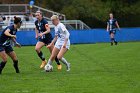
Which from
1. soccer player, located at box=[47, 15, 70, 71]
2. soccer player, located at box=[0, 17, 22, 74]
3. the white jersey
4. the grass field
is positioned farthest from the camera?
the white jersey

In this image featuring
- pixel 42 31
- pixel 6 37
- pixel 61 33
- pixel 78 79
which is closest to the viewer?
pixel 78 79

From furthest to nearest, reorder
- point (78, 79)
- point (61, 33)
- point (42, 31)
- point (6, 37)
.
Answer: point (42, 31) → point (61, 33) → point (6, 37) → point (78, 79)

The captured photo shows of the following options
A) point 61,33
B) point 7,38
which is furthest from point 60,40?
point 7,38

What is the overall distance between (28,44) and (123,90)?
29.5 m

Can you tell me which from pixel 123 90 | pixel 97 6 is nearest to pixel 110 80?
pixel 123 90

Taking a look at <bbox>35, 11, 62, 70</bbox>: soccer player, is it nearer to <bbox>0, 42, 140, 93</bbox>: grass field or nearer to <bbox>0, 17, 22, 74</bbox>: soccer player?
<bbox>0, 42, 140, 93</bbox>: grass field

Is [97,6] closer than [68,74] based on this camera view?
No

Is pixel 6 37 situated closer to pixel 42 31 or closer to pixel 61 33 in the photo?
pixel 61 33

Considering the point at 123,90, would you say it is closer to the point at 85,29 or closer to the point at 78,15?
the point at 85,29

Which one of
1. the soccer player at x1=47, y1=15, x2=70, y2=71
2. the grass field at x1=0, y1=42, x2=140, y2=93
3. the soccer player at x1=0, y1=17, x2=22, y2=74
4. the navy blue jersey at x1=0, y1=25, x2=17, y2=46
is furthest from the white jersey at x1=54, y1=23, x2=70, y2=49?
the navy blue jersey at x1=0, y1=25, x2=17, y2=46

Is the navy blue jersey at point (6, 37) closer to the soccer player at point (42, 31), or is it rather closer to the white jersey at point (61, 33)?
the white jersey at point (61, 33)

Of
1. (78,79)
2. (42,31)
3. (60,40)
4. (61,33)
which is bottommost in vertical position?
(78,79)

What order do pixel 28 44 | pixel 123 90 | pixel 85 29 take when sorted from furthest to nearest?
pixel 85 29 < pixel 28 44 < pixel 123 90

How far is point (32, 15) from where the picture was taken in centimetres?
4762
